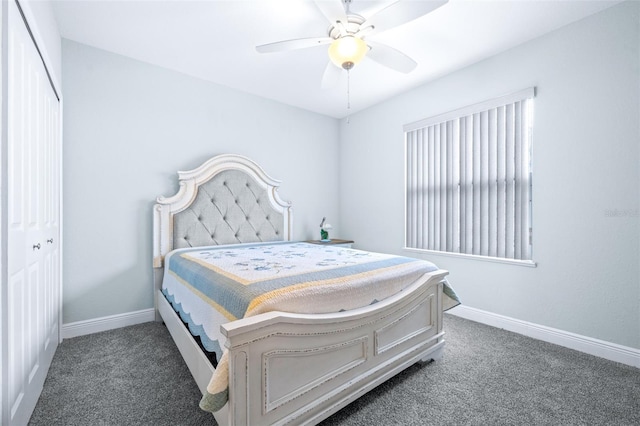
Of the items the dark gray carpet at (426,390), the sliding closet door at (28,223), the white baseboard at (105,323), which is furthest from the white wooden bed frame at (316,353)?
the white baseboard at (105,323)

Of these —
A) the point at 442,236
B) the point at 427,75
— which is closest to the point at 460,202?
the point at 442,236

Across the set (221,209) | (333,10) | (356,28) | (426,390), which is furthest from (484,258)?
(221,209)

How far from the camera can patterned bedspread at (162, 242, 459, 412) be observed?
1.23m

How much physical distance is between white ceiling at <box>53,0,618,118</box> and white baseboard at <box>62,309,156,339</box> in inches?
91.0

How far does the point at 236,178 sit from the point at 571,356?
319 cm

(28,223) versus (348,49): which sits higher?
(348,49)

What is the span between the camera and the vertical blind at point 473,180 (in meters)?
2.45

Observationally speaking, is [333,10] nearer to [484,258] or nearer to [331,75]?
[331,75]

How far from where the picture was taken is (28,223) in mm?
1398

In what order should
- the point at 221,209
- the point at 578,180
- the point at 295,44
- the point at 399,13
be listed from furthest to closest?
the point at 221,209 < the point at 578,180 < the point at 295,44 < the point at 399,13

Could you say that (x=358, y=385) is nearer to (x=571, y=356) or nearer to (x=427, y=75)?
(x=571, y=356)

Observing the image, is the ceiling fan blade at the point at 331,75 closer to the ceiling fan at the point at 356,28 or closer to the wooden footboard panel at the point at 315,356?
the ceiling fan at the point at 356,28

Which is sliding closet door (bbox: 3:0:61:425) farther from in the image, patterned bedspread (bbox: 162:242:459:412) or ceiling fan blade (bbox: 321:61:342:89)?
ceiling fan blade (bbox: 321:61:342:89)

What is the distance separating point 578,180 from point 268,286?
236 centimetres
